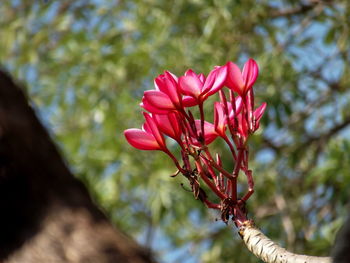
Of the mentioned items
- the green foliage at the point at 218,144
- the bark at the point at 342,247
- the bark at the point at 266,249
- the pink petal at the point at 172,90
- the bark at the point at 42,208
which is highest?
the pink petal at the point at 172,90

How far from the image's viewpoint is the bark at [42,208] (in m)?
1.63

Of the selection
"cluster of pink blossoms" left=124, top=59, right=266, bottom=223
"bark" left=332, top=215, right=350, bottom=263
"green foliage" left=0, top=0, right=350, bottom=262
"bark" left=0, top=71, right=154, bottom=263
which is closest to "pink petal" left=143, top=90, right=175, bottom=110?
"cluster of pink blossoms" left=124, top=59, right=266, bottom=223

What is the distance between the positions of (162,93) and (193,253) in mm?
2891

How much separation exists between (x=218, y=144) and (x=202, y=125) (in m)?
2.18

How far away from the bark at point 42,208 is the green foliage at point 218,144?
1.34 meters

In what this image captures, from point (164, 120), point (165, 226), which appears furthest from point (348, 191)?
point (164, 120)

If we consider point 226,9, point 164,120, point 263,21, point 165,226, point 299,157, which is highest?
point 164,120

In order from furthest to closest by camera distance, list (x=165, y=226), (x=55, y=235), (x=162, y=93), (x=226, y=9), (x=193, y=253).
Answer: (x=165, y=226), (x=193, y=253), (x=226, y=9), (x=55, y=235), (x=162, y=93)

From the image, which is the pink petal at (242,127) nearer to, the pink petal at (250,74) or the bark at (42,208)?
the pink petal at (250,74)

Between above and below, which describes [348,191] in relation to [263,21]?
below

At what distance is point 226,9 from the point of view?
10.3 ft

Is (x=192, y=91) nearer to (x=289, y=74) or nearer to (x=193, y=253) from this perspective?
(x=289, y=74)

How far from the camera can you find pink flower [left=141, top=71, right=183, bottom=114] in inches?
36.9

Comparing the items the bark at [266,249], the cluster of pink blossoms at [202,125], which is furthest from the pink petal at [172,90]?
the bark at [266,249]
